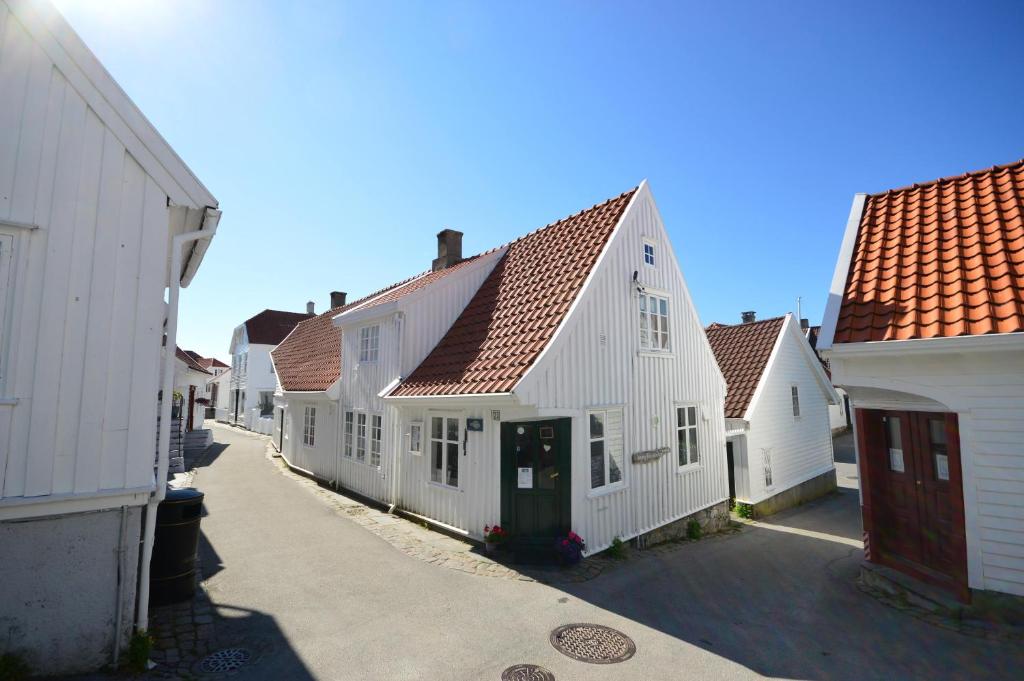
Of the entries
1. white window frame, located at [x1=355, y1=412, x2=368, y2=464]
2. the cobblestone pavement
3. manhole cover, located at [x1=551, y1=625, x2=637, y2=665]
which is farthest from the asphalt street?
white window frame, located at [x1=355, y1=412, x2=368, y2=464]

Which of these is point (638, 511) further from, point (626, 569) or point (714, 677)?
point (714, 677)

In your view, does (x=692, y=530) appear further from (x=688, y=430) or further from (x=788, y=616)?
(x=788, y=616)

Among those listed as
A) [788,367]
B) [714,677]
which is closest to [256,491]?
[714,677]

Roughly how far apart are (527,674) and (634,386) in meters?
6.28

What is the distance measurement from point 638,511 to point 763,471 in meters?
6.82

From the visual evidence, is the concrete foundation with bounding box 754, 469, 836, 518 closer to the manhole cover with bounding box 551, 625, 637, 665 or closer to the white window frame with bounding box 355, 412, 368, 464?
the manhole cover with bounding box 551, 625, 637, 665

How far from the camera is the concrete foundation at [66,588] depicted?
4.64 m

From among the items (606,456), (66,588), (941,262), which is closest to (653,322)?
(606,456)

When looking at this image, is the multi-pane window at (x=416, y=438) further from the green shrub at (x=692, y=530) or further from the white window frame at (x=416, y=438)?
the green shrub at (x=692, y=530)

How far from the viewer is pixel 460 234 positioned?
15.5 meters

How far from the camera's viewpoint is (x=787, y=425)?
54.1ft

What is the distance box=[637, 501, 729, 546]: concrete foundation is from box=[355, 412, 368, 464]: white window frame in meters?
7.29

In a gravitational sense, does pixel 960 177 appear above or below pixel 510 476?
above

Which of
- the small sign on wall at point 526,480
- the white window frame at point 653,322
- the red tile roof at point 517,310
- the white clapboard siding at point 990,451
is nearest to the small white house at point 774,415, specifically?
the white window frame at point 653,322
